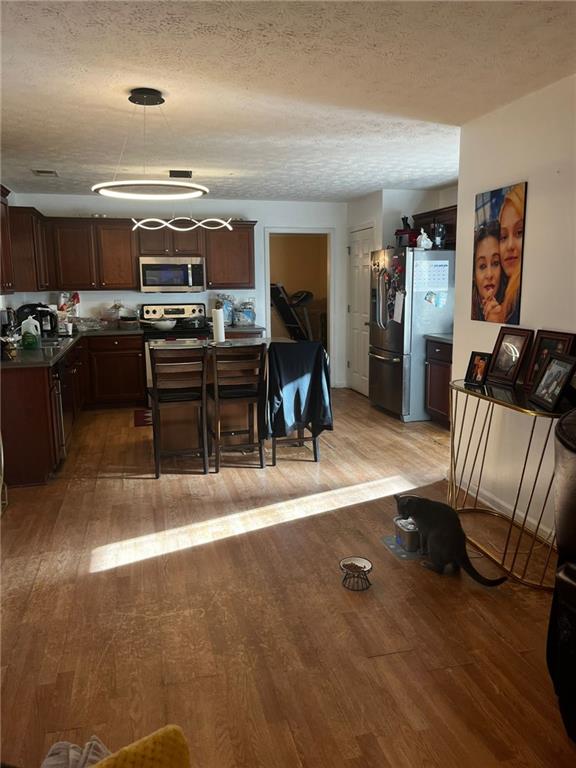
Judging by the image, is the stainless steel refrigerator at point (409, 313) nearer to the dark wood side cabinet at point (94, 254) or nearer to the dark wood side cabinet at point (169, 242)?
the dark wood side cabinet at point (169, 242)

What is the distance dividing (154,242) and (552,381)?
16.5 feet

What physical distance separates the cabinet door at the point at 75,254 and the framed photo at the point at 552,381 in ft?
16.9

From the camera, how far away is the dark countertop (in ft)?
17.1

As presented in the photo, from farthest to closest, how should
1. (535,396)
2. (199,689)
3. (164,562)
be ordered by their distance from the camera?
(164,562) < (535,396) < (199,689)

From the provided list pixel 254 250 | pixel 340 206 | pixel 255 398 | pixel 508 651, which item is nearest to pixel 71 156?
pixel 255 398

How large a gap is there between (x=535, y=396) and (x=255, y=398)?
213 centimetres

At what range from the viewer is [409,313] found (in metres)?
5.53

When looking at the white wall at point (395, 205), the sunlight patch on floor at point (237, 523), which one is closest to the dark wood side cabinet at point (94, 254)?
the white wall at point (395, 205)

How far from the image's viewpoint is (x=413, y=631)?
233 cm

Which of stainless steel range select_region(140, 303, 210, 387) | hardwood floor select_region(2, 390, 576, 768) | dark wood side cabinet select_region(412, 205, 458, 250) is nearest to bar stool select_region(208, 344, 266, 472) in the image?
hardwood floor select_region(2, 390, 576, 768)

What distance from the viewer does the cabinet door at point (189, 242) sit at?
659 centimetres

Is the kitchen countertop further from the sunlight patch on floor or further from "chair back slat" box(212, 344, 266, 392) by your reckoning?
the sunlight patch on floor

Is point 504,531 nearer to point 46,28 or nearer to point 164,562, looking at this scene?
point 164,562

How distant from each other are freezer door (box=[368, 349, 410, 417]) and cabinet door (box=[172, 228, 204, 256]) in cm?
237
